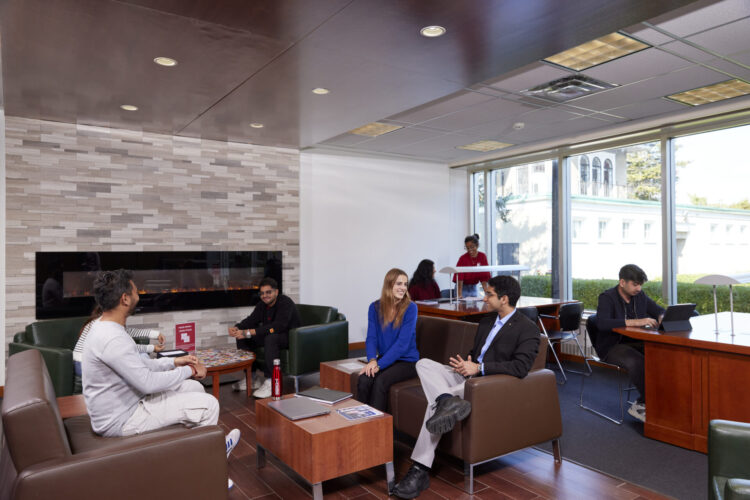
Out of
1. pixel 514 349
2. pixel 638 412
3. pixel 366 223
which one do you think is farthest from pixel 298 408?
pixel 366 223

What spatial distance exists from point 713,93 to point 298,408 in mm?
4822

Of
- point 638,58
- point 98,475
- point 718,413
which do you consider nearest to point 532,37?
point 638,58

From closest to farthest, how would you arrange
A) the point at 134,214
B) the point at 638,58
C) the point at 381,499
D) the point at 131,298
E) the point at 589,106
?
the point at 131,298
the point at 381,499
the point at 638,58
the point at 589,106
the point at 134,214

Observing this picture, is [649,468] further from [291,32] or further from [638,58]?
[291,32]

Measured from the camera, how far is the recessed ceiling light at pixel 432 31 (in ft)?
10.4

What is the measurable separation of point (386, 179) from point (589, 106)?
11.2 feet

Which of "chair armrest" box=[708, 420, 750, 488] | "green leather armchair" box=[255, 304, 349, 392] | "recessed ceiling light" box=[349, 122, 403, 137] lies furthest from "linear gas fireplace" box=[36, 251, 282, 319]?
"chair armrest" box=[708, 420, 750, 488]

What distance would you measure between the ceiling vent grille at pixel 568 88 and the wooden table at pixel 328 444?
3354mm

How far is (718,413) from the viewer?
348cm

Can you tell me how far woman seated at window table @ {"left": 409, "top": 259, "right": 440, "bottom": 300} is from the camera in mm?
6660

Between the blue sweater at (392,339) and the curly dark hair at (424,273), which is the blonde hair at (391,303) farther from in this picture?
the curly dark hair at (424,273)

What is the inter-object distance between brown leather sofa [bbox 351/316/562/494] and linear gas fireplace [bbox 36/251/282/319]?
11.1 ft

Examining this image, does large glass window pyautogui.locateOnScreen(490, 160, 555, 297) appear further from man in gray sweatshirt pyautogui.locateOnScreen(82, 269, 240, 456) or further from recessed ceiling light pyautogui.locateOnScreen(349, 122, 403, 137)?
man in gray sweatshirt pyautogui.locateOnScreen(82, 269, 240, 456)

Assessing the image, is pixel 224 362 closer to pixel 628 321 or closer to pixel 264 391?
pixel 264 391
